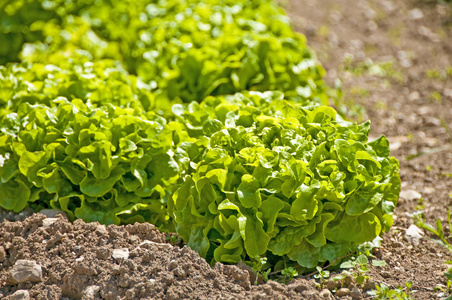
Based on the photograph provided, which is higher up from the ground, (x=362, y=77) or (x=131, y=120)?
(x=131, y=120)

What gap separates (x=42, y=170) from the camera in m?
3.64

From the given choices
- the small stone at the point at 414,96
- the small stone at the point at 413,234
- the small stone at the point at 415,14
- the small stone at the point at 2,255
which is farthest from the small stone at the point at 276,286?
the small stone at the point at 415,14

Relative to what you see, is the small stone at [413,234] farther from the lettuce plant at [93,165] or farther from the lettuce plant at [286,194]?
the lettuce plant at [93,165]

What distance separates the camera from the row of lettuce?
128 inches

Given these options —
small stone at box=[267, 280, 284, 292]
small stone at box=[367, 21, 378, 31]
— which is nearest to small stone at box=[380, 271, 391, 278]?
small stone at box=[267, 280, 284, 292]

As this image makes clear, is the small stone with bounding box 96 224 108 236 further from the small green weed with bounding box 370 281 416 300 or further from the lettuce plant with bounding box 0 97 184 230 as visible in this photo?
the small green weed with bounding box 370 281 416 300

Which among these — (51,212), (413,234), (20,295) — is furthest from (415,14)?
(20,295)

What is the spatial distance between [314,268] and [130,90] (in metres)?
1.95

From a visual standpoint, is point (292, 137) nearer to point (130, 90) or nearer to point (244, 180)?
point (244, 180)

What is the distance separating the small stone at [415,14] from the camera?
311 inches

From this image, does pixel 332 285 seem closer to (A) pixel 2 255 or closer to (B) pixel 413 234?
(B) pixel 413 234

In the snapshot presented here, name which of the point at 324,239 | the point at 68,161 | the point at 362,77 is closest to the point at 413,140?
the point at 362,77

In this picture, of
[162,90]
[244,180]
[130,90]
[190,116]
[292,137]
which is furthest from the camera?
[162,90]

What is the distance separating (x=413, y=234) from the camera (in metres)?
3.75
